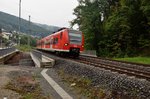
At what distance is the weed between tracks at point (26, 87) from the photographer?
13.6m

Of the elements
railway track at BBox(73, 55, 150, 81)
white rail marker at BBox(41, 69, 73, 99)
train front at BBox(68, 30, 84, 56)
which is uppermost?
train front at BBox(68, 30, 84, 56)

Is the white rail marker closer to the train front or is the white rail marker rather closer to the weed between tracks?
the weed between tracks

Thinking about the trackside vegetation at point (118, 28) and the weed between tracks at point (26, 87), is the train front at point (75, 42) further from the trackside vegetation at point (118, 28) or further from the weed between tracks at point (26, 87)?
the weed between tracks at point (26, 87)

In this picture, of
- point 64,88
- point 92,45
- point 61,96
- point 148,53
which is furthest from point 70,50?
point 92,45

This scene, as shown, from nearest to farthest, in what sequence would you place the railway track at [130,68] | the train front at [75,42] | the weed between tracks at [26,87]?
the weed between tracks at [26,87] < the railway track at [130,68] < the train front at [75,42]

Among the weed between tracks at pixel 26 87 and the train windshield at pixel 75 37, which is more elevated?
the train windshield at pixel 75 37

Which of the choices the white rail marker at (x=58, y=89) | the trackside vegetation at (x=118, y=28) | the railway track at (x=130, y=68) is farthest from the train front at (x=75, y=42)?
the white rail marker at (x=58, y=89)

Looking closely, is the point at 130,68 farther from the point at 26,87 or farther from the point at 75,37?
the point at 75,37

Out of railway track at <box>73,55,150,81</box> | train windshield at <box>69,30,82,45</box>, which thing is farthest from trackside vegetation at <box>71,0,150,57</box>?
railway track at <box>73,55,150,81</box>

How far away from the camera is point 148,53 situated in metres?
42.4

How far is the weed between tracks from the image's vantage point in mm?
13617

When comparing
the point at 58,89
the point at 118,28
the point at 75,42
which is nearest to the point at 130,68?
the point at 58,89

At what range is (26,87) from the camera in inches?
616

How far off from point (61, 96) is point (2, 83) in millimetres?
3660
